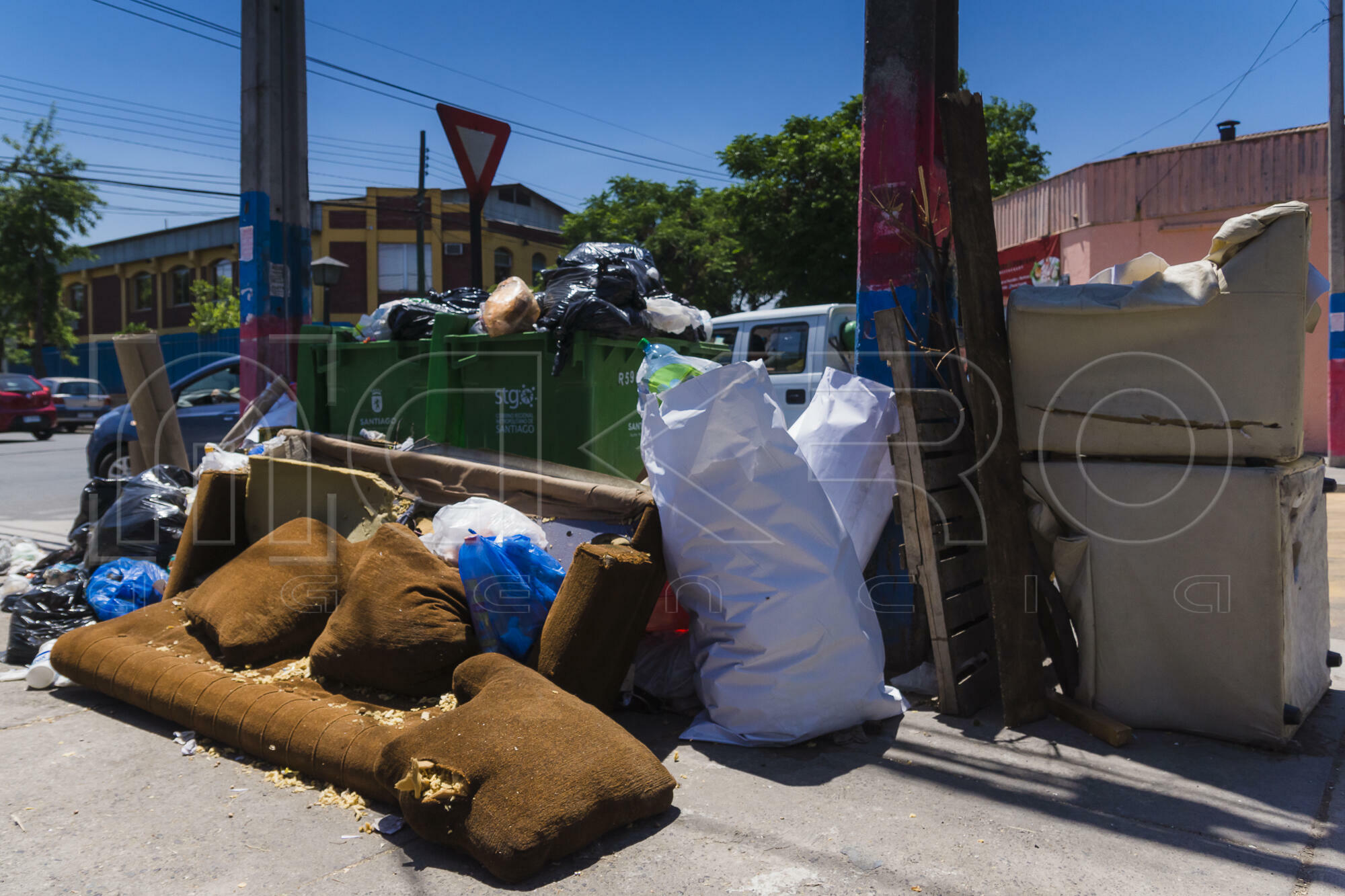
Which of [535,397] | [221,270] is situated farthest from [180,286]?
[535,397]

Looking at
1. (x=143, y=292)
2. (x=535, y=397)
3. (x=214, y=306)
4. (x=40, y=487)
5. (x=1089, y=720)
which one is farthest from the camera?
(x=143, y=292)

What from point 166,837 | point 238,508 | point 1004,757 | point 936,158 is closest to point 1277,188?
point 936,158

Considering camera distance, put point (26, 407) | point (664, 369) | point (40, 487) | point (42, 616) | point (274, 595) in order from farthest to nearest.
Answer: point (26, 407) → point (40, 487) → point (42, 616) → point (664, 369) → point (274, 595)

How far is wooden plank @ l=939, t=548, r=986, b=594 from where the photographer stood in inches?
144

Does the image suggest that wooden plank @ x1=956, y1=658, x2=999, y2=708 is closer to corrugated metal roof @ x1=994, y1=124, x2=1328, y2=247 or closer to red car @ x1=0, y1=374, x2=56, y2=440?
corrugated metal roof @ x1=994, y1=124, x2=1328, y2=247

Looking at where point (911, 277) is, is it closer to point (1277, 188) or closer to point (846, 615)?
point (846, 615)

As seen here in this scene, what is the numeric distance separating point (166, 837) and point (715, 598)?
75.7 inches

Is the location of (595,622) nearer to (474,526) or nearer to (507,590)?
(507,590)

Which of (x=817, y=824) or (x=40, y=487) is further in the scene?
(x=40, y=487)

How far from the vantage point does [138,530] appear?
17.9ft

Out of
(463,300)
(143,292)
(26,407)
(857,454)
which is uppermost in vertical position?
(143,292)

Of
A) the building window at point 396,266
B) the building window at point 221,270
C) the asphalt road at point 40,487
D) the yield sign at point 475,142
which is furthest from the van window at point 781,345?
the building window at point 221,270

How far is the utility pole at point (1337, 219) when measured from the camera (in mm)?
11359

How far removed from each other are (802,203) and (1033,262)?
16.1 ft
